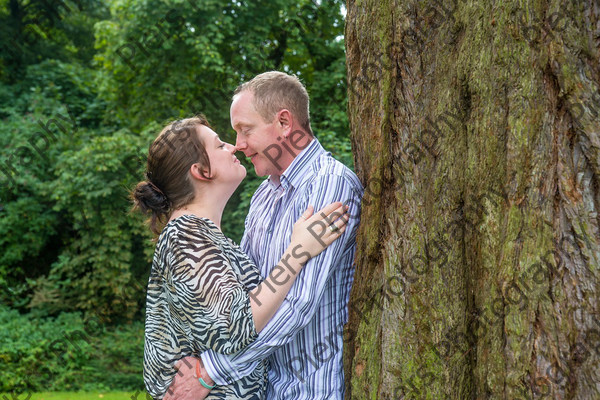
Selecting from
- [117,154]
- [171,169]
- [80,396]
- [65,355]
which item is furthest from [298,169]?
[65,355]

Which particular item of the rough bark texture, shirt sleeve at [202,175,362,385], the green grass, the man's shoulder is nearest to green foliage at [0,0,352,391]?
the green grass

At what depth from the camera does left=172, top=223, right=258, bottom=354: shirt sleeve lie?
2.44 meters

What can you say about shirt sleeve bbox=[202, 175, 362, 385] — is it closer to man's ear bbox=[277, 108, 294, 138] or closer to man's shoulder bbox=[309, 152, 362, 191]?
man's shoulder bbox=[309, 152, 362, 191]

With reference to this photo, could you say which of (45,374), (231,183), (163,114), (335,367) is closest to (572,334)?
(335,367)

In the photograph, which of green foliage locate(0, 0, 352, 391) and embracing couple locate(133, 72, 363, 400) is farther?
green foliage locate(0, 0, 352, 391)

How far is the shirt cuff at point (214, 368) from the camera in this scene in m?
2.54

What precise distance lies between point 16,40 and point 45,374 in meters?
9.12

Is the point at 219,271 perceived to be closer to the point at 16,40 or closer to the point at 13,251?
the point at 13,251

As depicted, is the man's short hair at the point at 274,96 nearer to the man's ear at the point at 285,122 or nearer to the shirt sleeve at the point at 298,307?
the man's ear at the point at 285,122

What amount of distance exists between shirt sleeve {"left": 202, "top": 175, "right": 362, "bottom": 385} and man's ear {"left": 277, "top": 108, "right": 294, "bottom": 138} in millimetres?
409

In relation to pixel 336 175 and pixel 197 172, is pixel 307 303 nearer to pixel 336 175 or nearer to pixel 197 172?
pixel 336 175

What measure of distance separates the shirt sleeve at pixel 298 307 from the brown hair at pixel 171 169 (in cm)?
63

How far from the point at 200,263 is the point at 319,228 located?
1.65ft

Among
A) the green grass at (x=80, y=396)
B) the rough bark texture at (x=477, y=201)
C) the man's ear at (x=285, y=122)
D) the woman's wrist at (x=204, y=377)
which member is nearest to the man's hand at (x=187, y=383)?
the woman's wrist at (x=204, y=377)
